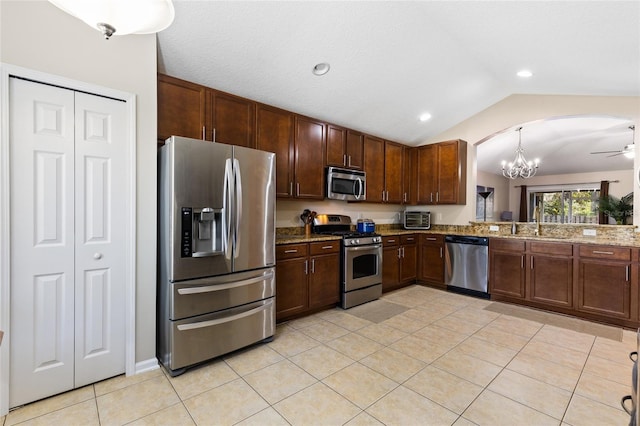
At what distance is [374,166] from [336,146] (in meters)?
0.87

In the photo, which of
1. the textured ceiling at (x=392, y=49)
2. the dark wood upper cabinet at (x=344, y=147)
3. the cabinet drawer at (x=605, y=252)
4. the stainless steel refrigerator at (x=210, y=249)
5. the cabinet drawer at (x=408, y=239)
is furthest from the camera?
the cabinet drawer at (x=408, y=239)

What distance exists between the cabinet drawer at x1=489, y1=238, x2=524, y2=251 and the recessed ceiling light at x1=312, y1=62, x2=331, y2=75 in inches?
125

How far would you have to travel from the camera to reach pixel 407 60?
3.28 meters

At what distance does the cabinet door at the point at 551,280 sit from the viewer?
11.5 ft

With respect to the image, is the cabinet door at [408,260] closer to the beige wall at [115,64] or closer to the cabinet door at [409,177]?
the cabinet door at [409,177]

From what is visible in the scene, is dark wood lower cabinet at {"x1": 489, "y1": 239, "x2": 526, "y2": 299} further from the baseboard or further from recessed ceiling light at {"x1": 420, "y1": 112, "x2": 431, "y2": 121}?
the baseboard

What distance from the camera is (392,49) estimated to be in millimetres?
3064

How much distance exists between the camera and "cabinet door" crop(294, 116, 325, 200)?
3629 millimetres

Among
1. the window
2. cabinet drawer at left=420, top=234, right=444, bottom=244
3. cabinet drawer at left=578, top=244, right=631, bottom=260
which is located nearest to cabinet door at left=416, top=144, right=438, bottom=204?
cabinet drawer at left=420, top=234, right=444, bottom=244

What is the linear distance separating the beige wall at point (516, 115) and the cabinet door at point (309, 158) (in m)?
2.44

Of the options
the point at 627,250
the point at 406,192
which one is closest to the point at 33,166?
the point at 406,192

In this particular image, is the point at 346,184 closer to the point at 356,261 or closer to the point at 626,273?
the point at 356,261

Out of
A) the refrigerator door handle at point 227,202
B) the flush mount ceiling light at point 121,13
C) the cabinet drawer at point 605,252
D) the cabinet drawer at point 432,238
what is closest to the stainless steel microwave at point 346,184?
the cabinet drawer at point 432,238

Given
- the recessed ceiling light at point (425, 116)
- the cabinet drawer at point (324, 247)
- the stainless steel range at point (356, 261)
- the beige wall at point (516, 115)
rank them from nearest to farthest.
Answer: the cabinet drawer at point (324, 247) < the beige wall at point (516, 115) < the stainless steel range at point (356, 261) < the recessed ceiling light at point (425, 116)
